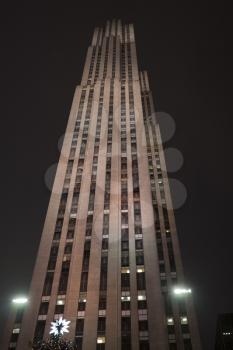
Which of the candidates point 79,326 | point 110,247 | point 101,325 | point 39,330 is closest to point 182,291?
point 110,247

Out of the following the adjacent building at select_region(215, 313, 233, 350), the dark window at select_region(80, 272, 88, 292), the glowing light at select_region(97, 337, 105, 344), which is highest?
the adjacent building at select_region(215, 313, 233, 350)

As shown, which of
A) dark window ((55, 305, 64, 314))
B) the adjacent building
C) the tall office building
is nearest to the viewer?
the tall office building

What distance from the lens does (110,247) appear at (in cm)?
5497

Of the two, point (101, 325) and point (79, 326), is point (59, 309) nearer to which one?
point (79, 326)

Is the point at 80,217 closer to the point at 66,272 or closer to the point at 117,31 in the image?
the point at 66,272

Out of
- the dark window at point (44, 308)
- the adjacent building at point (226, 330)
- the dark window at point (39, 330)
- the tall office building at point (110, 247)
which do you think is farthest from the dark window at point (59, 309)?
the adjacent building at point (226, 330)

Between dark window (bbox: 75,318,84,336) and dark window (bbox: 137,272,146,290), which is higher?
dark window (bbox: 137,272,146,290)

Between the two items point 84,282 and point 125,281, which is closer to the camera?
point 125,281

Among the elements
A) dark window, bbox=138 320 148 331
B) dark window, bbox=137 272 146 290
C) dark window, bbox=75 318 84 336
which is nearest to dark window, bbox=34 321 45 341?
dark window, bbox=75 318 84 336

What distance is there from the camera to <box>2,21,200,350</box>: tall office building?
46.1m

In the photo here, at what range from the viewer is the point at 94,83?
329ft

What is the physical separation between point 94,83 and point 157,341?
75.1 meters

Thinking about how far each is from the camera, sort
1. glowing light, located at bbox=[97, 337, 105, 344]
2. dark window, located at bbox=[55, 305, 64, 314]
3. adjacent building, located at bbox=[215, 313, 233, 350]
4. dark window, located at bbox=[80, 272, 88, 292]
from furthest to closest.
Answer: adjacent building, located at bbox=[215, 313, 233, 350], dark window, located at bbox=[80, 272, 88, 292], dark window, located at bbox=[55, 305, 64, 314], glowing light, located at bbox=[97, 337, 105, 344]

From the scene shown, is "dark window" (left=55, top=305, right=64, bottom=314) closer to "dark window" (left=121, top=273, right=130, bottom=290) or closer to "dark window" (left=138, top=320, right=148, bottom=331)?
"dark window" (left=121, top=273, right=130, bottom=290)
